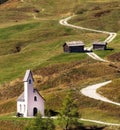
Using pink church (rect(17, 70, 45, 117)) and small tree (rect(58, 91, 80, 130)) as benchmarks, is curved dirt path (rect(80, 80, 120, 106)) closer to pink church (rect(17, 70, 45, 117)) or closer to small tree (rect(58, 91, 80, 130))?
pink church (rect(17, 70, 45, 117))

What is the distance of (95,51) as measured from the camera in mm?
160875

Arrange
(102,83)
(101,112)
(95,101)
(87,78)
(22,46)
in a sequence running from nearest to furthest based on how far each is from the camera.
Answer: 1. (101,112)
2. (95,101)
3. (102,83)
4. (87,78)
5. (22,46)

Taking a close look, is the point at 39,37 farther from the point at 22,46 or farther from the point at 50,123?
the point at 50,123

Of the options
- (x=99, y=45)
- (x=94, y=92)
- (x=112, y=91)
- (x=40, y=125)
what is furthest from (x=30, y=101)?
(x=99, y=45)

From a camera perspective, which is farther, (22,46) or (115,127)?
(22,46)

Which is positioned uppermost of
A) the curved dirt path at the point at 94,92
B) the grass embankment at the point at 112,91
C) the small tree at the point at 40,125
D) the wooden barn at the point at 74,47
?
the wooden barn at the point at 74,47

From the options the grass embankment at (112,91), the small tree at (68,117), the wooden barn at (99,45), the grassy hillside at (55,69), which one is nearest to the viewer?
the small tree at (68,117)

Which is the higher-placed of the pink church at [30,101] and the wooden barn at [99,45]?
the wooden barn at [99,45]

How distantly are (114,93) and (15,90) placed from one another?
105ft

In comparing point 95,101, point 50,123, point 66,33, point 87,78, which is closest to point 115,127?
point 50,123

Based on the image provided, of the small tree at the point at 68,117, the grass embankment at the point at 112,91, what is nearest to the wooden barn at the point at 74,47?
the grass embankment at the point at 112,91

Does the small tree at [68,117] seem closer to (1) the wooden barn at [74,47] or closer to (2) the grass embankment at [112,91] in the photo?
(2) the grass embankment at [112,91]

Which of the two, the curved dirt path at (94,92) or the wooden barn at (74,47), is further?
the wooden barn at (74,47)

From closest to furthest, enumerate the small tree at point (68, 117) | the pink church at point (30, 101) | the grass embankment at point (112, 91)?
the small tree at point (68, 117), the pink church at point (30, 101), the grass embankment at point (112, 91)
